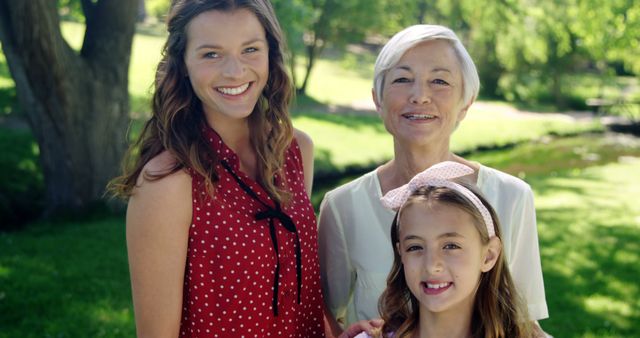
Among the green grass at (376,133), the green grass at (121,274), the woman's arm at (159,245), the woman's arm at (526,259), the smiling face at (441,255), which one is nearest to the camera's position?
the smiling face at (441,255)

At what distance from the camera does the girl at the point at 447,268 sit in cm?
242

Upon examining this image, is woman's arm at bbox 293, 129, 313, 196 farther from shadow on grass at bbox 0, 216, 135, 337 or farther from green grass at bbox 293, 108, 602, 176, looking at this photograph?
green grass at bbox 293, 108, 602, 176

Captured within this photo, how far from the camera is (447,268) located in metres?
2.41

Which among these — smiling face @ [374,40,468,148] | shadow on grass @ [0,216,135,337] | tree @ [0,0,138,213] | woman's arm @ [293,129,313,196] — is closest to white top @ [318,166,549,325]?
woman's arm @ [293,129,313,196]

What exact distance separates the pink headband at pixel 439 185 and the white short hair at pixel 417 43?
0.49 metres

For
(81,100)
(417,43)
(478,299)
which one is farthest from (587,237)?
(478,299)

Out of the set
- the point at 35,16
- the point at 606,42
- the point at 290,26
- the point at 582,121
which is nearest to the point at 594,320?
the point at 35,16

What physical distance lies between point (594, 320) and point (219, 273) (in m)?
4.73

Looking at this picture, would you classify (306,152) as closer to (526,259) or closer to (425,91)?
(425,91)

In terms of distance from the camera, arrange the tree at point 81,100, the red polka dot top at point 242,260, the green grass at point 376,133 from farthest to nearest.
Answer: the green grass at point 376,133, the tree at point 81,100, the red polka dot top at point 242,260

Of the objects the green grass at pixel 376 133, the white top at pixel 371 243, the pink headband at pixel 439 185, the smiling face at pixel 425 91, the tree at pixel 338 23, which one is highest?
the smiling face at pixel 425 91

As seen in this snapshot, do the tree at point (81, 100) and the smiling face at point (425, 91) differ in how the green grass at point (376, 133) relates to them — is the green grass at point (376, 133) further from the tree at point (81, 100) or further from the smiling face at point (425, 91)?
the smiling face at point (425, 91)

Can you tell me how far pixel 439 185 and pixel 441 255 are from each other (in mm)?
239

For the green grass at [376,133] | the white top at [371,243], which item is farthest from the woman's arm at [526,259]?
the green grass at [376,133]
